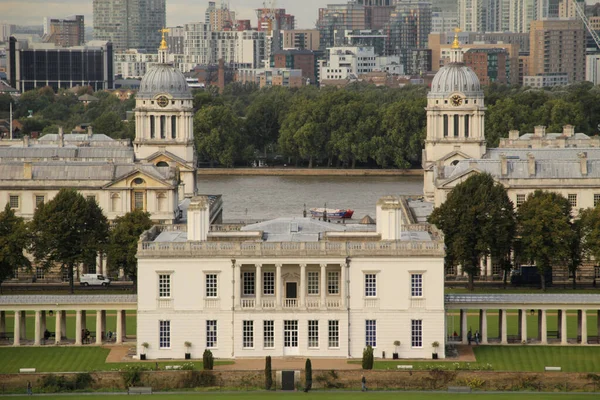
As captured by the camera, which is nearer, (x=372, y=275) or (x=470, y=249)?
(x=372, y=275)

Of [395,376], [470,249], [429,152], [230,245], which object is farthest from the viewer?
[429,152]

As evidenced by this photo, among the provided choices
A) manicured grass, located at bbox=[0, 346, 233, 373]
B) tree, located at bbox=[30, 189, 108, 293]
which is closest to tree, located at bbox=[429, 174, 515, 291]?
tree, located at bbox=[30, 189, 108, 293]

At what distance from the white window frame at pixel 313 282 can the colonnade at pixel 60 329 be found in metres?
10.2

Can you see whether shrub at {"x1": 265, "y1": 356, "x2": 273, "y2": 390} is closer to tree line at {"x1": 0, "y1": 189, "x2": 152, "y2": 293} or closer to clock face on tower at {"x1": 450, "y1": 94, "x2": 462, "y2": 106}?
tree line at {"x1": 0, "y1": 189, "x2": 152, "y2": 293}

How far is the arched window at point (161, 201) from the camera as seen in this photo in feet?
412

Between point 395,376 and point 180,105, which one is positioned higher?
point 180,105

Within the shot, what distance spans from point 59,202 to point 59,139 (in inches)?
1910

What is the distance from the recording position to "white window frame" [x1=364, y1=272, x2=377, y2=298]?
299 feet

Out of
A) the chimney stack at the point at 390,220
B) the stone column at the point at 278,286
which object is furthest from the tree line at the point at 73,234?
the chimney stack at the point at 390,220

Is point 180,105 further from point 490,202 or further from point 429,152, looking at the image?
point 490,202

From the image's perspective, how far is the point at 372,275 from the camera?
299 ft

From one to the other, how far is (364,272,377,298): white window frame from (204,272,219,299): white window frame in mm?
7284

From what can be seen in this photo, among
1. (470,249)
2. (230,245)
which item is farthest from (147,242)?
(470,249)

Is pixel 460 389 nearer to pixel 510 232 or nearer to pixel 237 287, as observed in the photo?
pixel 237 287
